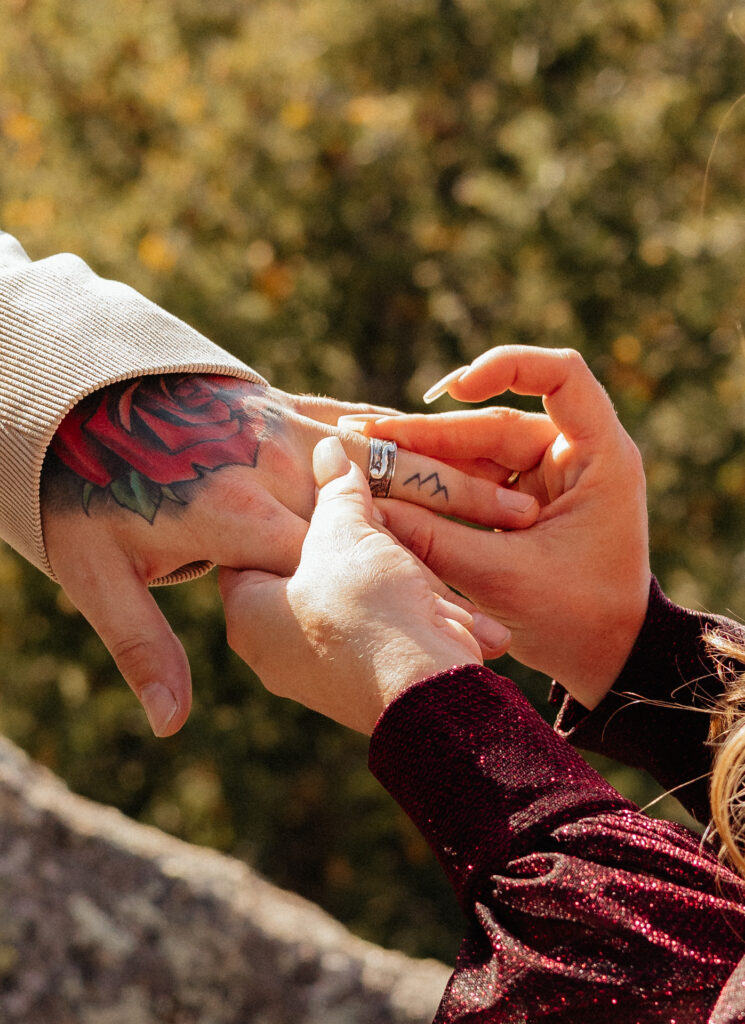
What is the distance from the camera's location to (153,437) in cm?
196

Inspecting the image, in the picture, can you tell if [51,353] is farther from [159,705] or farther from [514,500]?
[514,500]

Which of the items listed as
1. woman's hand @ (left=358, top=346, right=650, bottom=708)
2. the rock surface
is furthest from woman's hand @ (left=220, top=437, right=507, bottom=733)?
the rock surface

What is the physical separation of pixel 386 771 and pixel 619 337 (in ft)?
10.9

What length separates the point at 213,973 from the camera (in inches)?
116

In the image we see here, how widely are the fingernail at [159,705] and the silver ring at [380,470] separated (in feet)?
2.19

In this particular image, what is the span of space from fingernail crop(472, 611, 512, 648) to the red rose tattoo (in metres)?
0.64

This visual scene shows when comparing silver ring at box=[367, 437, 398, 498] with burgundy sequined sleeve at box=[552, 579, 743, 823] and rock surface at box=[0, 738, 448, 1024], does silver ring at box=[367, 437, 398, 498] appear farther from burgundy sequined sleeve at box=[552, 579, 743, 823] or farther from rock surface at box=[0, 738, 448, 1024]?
rock surface at box=[0, 738, 448, 1024]

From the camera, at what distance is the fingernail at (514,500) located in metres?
2.06

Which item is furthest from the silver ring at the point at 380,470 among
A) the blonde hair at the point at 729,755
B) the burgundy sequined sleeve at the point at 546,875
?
the burgundy sequined sleeve at the point at 546,875

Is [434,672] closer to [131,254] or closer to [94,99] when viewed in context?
[131,254]

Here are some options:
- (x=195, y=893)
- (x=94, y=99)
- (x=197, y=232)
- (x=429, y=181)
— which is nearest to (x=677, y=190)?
(x=429, y=181)

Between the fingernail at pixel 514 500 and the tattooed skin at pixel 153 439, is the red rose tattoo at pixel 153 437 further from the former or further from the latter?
the fingernail at pixel 514 500

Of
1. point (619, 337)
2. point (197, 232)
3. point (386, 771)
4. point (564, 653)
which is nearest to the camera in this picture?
point (386, 771)

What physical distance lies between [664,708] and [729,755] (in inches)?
20.1
